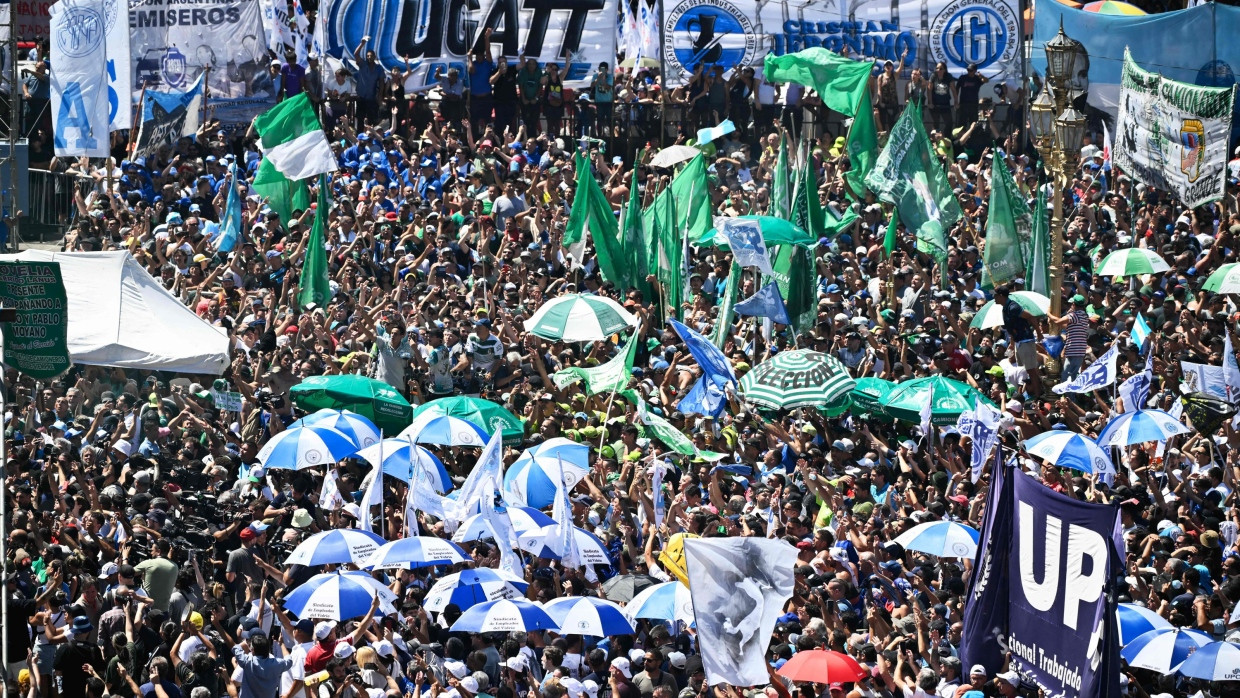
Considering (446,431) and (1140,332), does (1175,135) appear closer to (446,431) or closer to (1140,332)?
A: (1140,332)

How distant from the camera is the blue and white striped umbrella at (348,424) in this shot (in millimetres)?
17203

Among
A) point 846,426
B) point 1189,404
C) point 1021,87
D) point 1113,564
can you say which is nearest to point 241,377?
point 846,426

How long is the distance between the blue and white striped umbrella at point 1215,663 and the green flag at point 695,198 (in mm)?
10897

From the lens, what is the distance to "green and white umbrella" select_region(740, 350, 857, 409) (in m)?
17.3

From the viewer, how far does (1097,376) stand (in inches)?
693

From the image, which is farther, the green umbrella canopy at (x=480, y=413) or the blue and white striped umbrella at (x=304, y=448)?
the green umbrella canopy at (x=480, y=413)

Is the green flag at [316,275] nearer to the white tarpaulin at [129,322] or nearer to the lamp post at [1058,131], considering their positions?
the white tarpaulin at [129,322]

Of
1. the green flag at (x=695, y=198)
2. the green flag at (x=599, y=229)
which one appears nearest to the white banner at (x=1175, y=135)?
the green flag at (x=695, y=198)

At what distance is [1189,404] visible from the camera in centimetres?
1667

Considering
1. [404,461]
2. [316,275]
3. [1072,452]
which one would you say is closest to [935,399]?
[1072,452]

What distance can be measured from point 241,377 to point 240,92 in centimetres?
889

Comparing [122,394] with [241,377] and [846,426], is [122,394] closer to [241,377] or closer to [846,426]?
[241,377]

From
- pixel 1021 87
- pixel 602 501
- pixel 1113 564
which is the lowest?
pixel 602 501

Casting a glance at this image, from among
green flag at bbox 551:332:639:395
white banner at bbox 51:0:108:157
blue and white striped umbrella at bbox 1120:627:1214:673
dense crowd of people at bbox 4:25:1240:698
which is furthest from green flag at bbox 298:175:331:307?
blue and white striped umbrella at bbox 1120:627:1214:673
